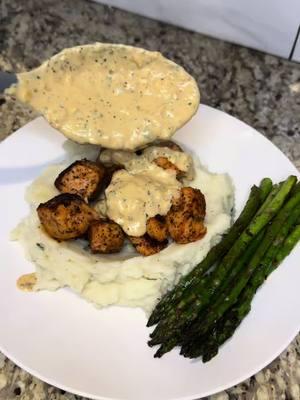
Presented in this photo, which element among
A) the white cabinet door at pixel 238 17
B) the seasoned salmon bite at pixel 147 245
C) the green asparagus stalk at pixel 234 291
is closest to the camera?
the green asparagus stalk at pixel 234 291

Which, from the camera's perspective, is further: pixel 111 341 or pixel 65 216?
pixel 65 216

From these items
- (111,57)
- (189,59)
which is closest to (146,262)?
(111,57)

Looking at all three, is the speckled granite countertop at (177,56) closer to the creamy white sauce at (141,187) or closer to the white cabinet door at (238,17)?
the white cabinet door at (238,17)

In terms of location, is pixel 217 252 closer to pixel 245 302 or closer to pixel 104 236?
pixel 245 302

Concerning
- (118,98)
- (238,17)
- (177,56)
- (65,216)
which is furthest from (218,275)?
(238,17)

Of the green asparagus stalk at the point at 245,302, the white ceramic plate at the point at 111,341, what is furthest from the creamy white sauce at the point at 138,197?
the green asparagus stalk at the point at 245,302

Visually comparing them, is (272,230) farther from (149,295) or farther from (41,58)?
(41,58)
